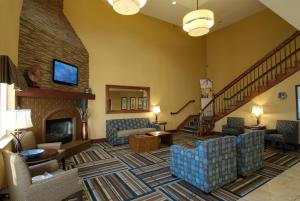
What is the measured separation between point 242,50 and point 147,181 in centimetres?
742

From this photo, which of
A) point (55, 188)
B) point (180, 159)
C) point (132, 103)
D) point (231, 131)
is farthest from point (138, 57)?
point (55, 188)

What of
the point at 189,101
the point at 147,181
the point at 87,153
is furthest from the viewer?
the point at 189,101

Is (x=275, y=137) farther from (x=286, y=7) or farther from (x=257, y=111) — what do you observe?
(x=286, y=7)

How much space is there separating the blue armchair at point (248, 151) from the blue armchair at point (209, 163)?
0.74 ft

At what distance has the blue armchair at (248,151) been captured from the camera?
3.24 metres

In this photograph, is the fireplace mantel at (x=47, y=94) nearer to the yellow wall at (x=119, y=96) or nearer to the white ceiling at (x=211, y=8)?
the yellow wall at (x=119, y=96)

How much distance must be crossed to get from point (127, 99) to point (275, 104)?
17.1 feet

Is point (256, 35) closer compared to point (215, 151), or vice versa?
point (215, 151)

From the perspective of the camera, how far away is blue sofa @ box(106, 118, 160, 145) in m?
5.98

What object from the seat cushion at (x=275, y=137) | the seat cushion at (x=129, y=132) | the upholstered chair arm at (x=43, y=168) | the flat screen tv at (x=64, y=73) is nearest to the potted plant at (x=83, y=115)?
the flat screen tv at (x=64, y=73)

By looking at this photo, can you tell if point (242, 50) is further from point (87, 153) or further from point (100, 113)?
point (87, 153)

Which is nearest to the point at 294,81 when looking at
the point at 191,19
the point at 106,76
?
the point at 191,19

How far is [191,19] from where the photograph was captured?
4.06 m

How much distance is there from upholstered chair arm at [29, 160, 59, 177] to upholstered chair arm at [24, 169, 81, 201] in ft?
2.11
